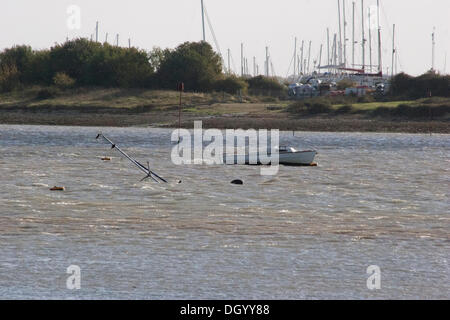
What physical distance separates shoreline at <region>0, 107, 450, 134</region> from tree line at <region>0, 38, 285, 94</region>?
39.5 feet

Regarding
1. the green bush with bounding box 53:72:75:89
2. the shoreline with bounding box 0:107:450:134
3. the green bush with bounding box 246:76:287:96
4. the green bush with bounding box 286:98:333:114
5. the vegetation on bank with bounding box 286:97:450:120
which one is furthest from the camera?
the green bush with bounding box 246:76:287:96

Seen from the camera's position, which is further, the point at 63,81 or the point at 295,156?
the point at 63,81

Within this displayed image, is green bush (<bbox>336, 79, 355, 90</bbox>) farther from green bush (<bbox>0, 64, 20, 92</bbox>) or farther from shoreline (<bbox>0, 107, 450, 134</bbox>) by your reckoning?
green bush (<bbox>0, 64, 20, 92</bbox>)

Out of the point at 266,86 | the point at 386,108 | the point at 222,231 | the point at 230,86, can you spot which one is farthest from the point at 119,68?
the point at 222,231

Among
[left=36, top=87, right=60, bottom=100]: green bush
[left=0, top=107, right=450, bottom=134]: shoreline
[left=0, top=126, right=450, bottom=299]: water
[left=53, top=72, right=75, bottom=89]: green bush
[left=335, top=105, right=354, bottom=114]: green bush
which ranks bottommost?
[left=0, top=126, right=450, bottom=299]: water

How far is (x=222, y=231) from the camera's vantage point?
2775 cm

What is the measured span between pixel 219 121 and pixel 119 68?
28046 mm

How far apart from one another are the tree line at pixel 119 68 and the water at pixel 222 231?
55.1 meters

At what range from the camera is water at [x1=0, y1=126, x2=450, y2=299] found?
20.8 metres

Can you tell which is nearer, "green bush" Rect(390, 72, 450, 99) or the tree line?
"green bush" Rect(390, 72, 450, 99)

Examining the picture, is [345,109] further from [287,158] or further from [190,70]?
[287,158]

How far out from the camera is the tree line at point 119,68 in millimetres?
106250

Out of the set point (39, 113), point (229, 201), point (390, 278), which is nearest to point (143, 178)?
point (229, 201)

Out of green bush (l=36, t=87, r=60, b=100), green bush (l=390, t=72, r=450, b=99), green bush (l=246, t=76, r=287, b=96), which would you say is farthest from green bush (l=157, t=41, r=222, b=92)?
green bush (l=390, t=72, r=450, b=99)
